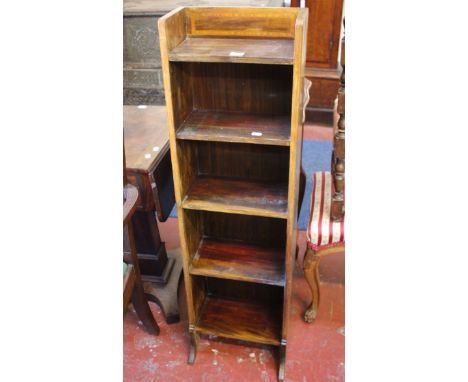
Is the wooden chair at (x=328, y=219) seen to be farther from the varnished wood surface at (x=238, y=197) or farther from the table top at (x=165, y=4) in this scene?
the table top at (x=165, y=4)

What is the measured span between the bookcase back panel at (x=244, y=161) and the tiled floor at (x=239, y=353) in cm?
87

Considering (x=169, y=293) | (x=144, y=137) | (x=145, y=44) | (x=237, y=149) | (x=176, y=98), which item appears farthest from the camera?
(x=145, y=44)

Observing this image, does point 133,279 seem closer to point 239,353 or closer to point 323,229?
point 239,353

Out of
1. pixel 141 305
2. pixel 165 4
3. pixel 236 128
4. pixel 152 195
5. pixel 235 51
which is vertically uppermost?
pixel 165 4

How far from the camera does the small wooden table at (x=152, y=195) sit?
193 cm

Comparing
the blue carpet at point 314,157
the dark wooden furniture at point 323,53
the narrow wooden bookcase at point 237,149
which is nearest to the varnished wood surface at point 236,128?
the narrow wooden bookcase at point 237,149

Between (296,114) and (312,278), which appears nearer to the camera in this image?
(296,114)

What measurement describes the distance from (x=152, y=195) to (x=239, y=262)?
52 centimetres

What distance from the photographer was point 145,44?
324 cm

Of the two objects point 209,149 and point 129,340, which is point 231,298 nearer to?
point 129,340

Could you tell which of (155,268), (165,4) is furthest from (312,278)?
(165,4)

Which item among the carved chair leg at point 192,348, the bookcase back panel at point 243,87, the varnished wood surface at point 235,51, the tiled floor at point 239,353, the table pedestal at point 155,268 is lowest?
the tiled floor at point 239,353

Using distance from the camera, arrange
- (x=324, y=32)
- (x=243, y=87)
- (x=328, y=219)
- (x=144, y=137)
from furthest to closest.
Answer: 1. (x=324, y=32)
2. (x=144, y=137)
3. (x=328, y=219)
4. (x=243, y=87)

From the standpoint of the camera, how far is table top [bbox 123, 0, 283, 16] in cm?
312
